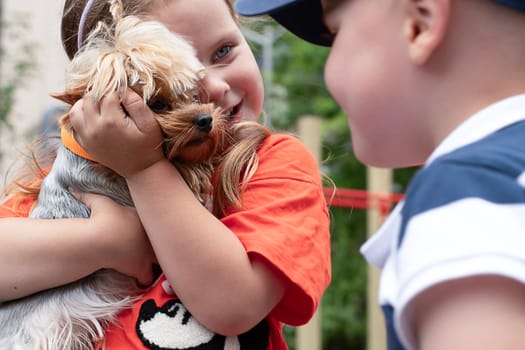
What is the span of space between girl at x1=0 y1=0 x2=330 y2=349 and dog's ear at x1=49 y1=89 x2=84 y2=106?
0.36 feet

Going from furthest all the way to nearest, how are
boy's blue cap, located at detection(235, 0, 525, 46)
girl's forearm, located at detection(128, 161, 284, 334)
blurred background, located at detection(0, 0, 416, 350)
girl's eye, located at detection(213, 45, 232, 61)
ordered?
blurred background, located at detection(0, 0, 416, 350)
girl's eye, located at detection(213, 45, 232, 61)
girl's forearm, located at detection(128, 161, 284, 334)
boy's blue cap, located at detection(235, 0, 525, 46)

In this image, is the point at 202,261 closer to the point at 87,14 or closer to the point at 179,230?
the point at 179,230

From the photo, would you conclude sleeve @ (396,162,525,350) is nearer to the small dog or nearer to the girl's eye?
the small dog

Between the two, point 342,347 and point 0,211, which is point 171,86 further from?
point 342,347

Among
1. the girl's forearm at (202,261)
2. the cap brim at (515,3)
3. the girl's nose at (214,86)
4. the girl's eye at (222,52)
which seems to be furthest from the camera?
the girl's eye at (222,52)

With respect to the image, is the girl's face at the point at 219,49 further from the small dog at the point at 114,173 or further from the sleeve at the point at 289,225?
the sleeve at the point at 289,225

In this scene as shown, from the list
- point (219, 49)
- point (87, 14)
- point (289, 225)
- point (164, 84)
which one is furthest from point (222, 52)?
point (289, 225)

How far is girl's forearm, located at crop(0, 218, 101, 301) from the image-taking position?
66.6 inches

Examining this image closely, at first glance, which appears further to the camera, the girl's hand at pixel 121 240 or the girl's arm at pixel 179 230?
the girl's hand at pixel 121 240

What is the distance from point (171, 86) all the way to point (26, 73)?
5273 mm

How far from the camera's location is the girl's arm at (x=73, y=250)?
1683mm

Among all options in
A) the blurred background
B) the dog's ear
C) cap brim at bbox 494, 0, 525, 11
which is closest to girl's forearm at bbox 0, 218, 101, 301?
the dog's ear

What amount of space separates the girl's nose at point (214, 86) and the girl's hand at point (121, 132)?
0.76 feet

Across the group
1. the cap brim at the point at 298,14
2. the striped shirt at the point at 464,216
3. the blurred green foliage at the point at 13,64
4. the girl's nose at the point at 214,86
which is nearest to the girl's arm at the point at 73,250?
the girl's nose at the point at 214,86
